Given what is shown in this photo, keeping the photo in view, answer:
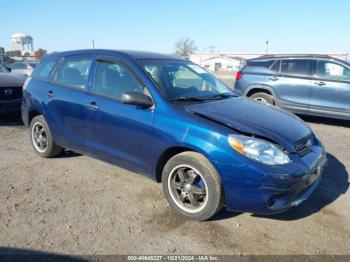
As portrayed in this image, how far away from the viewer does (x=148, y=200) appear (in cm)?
408

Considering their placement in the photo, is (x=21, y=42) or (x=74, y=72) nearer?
(x=74, y=72)

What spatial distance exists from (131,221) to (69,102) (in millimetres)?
2017

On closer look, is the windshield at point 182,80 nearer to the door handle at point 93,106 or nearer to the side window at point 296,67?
the door handle at point 93,106

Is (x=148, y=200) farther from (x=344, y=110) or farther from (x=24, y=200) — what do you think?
(x=344, y=110)

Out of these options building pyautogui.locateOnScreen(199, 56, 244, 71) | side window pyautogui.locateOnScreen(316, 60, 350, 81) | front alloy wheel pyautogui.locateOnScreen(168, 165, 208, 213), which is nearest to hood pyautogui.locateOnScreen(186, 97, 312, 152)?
front alloy wheel pyautogui.locateOnScreen(168, 165, 208, 213)

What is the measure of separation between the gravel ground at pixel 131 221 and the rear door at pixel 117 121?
1.50 ft

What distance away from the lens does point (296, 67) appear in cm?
869

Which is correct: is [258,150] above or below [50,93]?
below

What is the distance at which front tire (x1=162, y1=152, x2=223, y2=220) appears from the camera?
3402 millimetres

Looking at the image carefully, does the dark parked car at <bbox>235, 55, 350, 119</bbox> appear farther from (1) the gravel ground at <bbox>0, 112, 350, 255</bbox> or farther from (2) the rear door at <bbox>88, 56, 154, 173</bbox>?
(2) the rear door at <bbox>88, 56, 154, 173</bbox>

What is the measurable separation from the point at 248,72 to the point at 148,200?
631 cm

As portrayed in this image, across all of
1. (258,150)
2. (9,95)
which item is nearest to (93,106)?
(258,150)

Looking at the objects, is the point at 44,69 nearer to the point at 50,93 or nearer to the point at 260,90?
the point at 50,93

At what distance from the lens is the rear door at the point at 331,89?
797 cm
